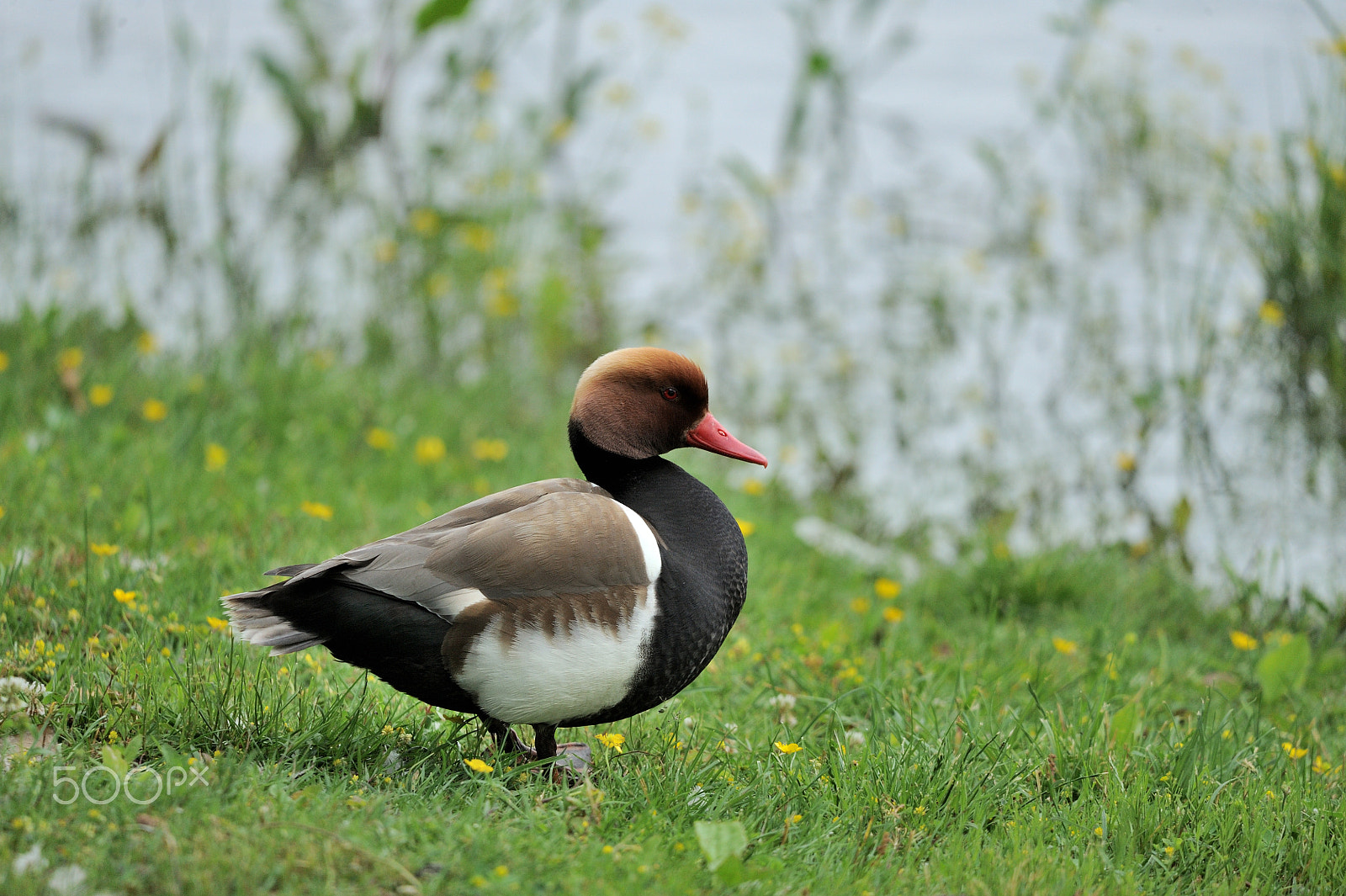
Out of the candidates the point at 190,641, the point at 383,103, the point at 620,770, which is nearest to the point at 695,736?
the point at 620,770

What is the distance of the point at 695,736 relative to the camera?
10.2 ft

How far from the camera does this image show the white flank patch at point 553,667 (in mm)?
2629

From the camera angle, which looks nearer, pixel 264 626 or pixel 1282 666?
pixel 264 626

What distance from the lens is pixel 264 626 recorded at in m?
2.71

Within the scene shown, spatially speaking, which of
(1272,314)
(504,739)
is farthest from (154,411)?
(1272,314)

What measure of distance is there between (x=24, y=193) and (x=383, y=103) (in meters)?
1.92

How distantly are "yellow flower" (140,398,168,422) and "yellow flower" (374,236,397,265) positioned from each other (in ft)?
5.74

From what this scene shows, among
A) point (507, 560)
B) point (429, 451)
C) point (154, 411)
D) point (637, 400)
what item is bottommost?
point (429, 451)

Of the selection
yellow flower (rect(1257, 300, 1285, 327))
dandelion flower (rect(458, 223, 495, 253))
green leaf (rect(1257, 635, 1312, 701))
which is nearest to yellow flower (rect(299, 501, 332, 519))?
dandelion flower (rect(458, 223, 495, 253))

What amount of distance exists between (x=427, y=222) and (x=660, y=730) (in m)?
4.26

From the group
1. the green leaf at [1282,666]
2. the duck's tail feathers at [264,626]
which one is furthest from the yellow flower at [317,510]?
the green leaf at [1282,666]

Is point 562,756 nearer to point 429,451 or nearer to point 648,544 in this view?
point 648,544

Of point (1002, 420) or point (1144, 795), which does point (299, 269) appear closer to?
point (1002, 420)

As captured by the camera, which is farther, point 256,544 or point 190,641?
point 256,544
